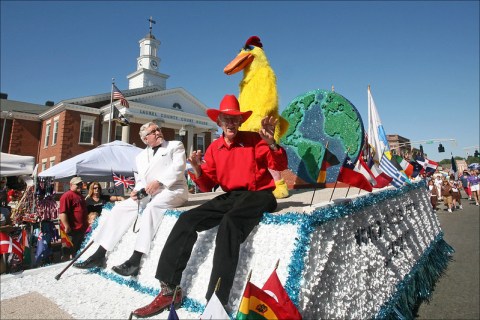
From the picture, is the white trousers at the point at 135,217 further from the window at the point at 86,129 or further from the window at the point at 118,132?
the window at the point at 86,129

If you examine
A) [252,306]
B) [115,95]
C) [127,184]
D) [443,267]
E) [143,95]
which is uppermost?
[143,95]

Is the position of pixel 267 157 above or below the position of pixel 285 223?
above

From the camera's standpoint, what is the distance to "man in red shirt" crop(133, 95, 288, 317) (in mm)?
2227

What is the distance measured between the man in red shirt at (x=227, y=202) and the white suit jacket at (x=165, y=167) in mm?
376

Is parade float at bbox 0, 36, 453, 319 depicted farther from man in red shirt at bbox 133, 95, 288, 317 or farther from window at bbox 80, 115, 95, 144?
window at bbox 80, 115, 95, 144

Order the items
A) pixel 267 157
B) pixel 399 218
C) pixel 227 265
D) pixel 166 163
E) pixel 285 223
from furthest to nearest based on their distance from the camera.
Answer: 1. pixel 399 218
2. pixel 166 163
3. pixel 267 157
4. pixel 285 223
5. pixel 227 265

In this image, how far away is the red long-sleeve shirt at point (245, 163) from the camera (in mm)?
2740

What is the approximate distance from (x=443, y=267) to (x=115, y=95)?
1378 cm

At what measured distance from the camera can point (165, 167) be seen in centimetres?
336

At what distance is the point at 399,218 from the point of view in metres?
4.52

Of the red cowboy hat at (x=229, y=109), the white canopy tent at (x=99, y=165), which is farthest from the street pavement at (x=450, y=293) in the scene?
the white canopy tent at (x=99, y=165)

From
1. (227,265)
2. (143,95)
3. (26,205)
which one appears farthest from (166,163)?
(143,95)

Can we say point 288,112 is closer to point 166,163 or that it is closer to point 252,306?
point 166,163

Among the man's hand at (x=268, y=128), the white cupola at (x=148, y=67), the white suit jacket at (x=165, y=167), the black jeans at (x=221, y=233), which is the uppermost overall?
the white cupola at (x=148, y=67)
